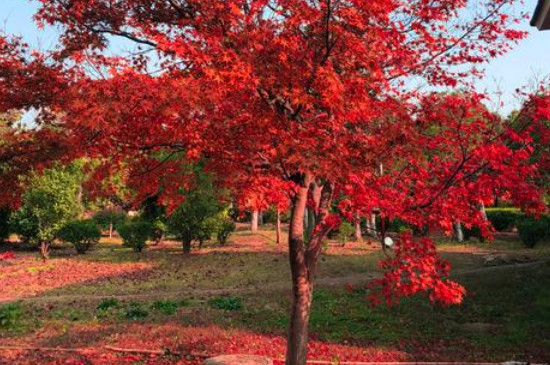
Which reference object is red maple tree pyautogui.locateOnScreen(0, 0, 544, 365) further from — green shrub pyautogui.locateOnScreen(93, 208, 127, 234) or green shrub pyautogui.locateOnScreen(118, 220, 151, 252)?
green shrub pyautogui.locateOnScreen(93, 208, 127, 234)

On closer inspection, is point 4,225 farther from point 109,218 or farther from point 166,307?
point 166,307

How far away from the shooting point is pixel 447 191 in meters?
6.75

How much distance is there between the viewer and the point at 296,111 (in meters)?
6.79

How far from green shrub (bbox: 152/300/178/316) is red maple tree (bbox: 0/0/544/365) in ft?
16.0

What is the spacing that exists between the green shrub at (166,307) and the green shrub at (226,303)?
0.95m

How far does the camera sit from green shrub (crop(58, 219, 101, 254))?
2445 cm

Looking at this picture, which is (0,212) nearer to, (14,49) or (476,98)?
(14,49)

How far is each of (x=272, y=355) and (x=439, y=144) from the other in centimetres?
480

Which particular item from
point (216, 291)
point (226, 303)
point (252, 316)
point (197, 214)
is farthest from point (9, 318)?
point (197, 214)

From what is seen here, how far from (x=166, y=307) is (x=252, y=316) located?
7.44 ft

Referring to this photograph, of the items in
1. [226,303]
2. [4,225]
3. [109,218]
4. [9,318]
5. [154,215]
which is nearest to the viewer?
[9,318]

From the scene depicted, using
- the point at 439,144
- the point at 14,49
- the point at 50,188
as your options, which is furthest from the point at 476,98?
the point at 50,188

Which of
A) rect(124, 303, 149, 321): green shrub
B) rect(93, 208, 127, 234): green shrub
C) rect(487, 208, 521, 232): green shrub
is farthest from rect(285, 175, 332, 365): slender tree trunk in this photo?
rect(93, 208, 127, 234): green shrub

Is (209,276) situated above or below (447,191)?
below
